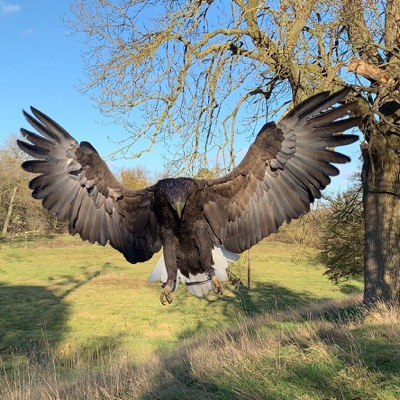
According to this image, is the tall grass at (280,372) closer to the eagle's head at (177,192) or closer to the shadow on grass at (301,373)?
the shadow on grass at (301,373)

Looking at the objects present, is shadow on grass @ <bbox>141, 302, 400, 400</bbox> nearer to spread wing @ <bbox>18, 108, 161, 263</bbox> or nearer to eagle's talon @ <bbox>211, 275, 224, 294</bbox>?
eagle's talon @ <bbox>211, 275, 224, 294</bbox>

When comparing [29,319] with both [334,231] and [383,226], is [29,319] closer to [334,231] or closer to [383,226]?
[334,231]

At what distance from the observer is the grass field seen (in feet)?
18.5

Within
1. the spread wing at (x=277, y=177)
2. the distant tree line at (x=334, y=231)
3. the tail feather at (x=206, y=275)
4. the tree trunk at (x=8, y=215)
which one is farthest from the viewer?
the tree trunk at (x=8, y=215)

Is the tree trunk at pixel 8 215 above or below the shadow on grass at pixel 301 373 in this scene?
above

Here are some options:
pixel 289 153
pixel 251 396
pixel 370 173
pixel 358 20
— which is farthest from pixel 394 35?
pixel 251 396

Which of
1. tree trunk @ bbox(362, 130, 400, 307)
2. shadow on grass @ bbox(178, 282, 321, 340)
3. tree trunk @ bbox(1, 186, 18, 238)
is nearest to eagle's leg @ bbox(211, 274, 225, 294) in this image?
tree trunk @ bbox(362, 130, 400, 307)

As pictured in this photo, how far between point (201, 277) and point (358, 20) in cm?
554

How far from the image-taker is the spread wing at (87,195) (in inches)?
157

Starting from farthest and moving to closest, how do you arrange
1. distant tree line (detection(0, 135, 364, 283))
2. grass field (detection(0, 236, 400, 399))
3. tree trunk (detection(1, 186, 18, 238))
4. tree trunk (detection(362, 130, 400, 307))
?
tree trunk (detection(1, 186, 18, 238)) → distant tree line (detection(0, 135, 364, 283)) → tree trunk (detection(362, 130, 400, 307)) → grass field (detection(0, 236, 400, 399))

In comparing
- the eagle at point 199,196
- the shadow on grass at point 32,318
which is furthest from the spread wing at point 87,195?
the shadow on grass at point 32,318

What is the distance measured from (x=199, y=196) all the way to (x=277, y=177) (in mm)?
728

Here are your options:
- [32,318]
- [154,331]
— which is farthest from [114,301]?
[154,331]

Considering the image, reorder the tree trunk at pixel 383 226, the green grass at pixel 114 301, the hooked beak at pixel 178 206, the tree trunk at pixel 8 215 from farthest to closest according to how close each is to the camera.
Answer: the tree trunk at pixel 8 215, the green grass at pixel 114 301, the tree trunk at pixel 383 226, the hooked beak at pixel 178 206
